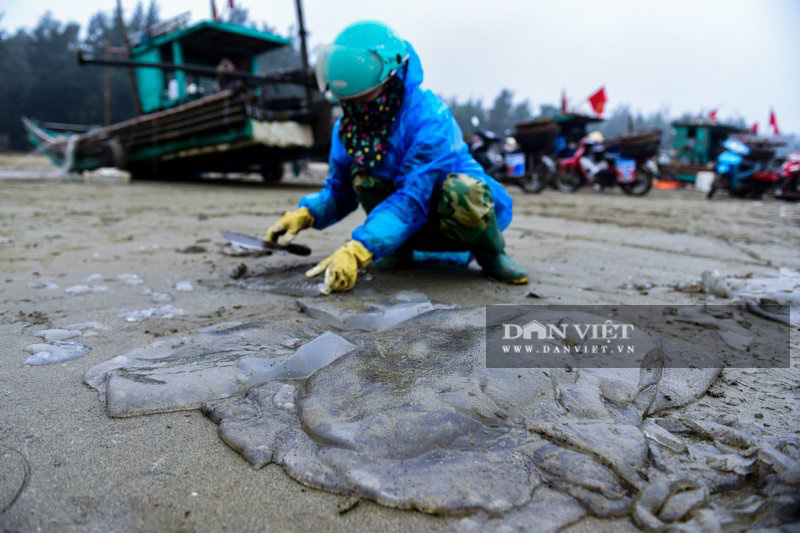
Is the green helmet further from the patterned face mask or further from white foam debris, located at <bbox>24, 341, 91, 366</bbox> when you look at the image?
white foam debris, located at <bbox>24, 341, 91, 366</bbox>

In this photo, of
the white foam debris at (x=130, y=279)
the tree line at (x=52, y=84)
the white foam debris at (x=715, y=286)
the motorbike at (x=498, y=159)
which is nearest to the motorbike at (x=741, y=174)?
the motorbike at (x=498, y=159)

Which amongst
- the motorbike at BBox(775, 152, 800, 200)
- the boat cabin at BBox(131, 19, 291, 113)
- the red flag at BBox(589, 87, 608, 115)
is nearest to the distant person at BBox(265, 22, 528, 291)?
the boat cabin at BBox(131, 19, 291, 113)

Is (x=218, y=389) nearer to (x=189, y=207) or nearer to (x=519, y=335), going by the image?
(x=519, y=335)

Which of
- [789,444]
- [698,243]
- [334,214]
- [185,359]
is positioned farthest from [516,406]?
[698,243]

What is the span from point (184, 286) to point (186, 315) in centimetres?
39

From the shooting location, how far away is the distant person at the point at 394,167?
5.36 feet

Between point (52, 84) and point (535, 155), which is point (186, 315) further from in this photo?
point (52, 84)

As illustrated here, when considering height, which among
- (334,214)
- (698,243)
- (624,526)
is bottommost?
(698,243)

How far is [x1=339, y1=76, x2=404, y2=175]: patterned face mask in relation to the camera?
1766 millimetres

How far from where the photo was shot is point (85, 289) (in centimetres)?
181

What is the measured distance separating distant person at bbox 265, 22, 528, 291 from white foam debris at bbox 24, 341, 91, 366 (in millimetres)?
678

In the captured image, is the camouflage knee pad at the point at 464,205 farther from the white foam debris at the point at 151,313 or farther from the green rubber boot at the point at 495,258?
the white foam debris at the point at 151,313

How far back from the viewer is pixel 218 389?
1.03 meters

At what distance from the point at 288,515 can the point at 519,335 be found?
0.69 metres
